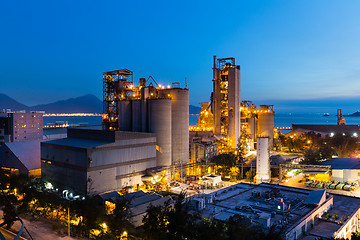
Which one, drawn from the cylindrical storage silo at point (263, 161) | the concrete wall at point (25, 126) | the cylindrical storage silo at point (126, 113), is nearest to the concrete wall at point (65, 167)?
the cylindrical storage silo at point (126, 113)

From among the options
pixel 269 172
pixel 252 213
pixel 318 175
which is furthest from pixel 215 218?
pixel 318 175

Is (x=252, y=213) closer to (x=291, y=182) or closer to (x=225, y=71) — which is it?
(x=291, y=182)

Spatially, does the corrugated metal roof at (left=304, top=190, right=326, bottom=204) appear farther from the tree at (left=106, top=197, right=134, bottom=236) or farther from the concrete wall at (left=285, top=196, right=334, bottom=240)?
the tree at (left=106, top=197, right=134, bottom=236)

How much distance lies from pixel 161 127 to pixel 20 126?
64.1 metres

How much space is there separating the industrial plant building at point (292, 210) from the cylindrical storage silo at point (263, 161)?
47.8 feet

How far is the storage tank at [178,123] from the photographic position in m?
48.6

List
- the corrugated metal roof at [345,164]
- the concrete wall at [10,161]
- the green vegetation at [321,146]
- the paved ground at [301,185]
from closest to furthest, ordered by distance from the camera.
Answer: the paved ground at [301,185] < the corrugated metal roof at [345,164] < the concrete wall at [10,161] < the green vegetation at [321,146]

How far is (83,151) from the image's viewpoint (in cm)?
3428

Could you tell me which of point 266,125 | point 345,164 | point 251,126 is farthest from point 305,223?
point 266,125

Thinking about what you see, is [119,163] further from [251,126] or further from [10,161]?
[251,126]

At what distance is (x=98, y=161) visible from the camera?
35125 millimetres

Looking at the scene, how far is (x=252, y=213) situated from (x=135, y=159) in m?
21.3

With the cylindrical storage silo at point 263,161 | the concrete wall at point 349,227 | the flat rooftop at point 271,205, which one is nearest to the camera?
the concrete wall at point 349,227

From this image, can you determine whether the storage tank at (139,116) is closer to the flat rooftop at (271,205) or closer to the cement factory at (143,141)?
the cement factory at (143,141)
